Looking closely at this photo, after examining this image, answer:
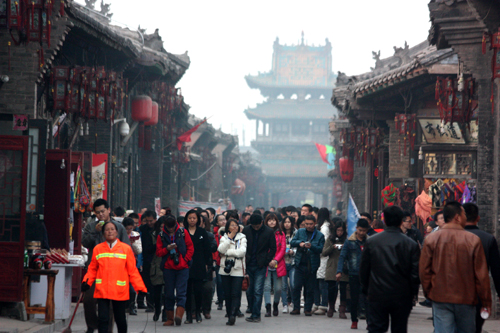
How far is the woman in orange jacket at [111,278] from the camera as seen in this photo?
8055mm

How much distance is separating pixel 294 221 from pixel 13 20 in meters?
6.23

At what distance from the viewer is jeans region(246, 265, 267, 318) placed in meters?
11.5

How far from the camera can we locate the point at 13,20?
376 inches

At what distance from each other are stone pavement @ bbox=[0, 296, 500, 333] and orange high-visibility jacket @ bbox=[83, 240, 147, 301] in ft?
4.95

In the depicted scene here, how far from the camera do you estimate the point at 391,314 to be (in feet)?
22.9

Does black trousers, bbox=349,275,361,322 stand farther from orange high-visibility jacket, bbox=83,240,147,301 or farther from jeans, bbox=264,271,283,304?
orange high-visibility jacket, bbox=83,240,147,301

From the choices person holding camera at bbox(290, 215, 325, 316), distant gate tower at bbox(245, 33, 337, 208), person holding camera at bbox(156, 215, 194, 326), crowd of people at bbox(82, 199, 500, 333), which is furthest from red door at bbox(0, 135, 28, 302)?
distant gate tower at bbox(245, 33, 337, 208)

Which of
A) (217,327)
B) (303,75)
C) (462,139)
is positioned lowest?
(217,327)

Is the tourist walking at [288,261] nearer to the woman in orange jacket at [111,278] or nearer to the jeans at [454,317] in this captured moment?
the woman in orange jacket at [111,278]

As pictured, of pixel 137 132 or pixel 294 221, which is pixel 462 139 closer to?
pixel 294 221

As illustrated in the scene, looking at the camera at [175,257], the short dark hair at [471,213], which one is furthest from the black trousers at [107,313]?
the short dark hair at [471,213]

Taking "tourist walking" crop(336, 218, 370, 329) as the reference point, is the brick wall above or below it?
above

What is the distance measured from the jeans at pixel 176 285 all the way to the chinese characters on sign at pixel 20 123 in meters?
2.93

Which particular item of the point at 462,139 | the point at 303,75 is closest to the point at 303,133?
the point at 303,75
